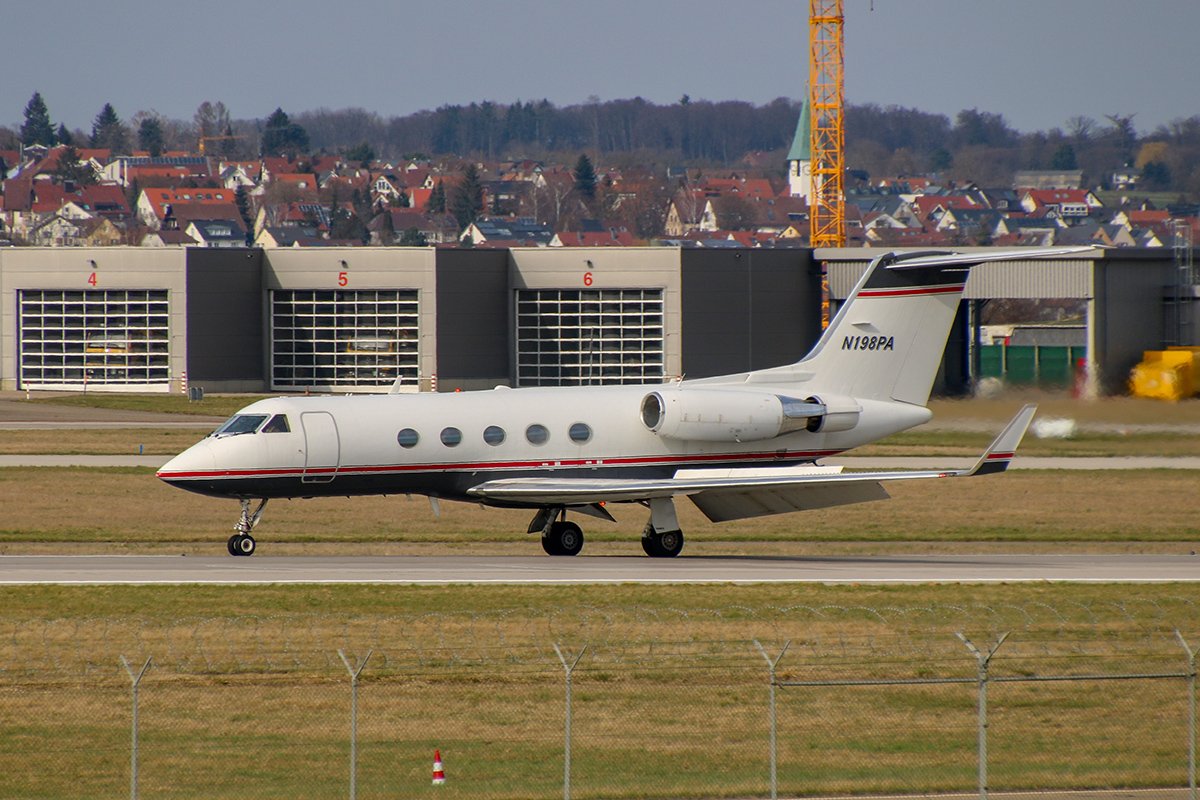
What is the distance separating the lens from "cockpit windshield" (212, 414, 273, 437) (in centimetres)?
3221

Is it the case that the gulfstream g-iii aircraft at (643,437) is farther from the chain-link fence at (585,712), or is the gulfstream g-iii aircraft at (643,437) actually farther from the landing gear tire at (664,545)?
the chain-link fence at (585,712)

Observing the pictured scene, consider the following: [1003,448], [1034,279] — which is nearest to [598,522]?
[1003,448]

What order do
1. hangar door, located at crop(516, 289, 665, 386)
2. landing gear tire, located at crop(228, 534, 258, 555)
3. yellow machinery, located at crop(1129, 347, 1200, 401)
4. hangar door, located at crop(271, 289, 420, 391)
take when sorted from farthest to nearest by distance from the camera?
hangar door, located at crop(271, 289, 420, 391)
hangar door, located at crop(516, 289, 665, 386)
yellow machinery, located at crop(1129, 347, 1200, 401)
landing gear tire, located at crop(228, 534, 258, 555)

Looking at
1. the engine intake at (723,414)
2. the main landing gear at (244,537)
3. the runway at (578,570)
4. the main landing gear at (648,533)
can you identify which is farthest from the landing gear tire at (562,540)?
the main landing gear at (244,537)

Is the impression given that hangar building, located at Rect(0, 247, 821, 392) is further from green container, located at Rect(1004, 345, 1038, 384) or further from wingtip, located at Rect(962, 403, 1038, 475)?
wingtip, located at Rect(962, 403, 1038, 475)

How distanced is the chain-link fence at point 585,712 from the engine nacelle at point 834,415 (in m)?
9.06

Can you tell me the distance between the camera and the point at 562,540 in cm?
3462

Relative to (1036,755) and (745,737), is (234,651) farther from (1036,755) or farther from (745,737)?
(1036,755)

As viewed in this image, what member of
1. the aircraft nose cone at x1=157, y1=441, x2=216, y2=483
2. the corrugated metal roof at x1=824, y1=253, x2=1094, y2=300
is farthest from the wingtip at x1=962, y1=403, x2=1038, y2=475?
the corrugated metal roof at x1=824, y1=253, x2=1094, y2=300

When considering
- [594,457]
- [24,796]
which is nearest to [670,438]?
[594,457]

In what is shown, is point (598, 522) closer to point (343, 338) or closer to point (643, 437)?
point (643, 437)

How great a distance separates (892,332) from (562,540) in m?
8.17

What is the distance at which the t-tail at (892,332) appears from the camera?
36.1 m

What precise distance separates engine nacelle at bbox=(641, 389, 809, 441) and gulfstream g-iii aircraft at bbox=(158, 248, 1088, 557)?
0.03 meters
